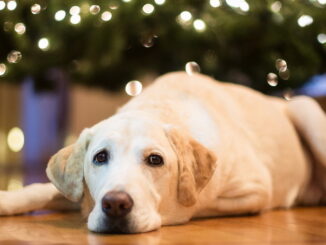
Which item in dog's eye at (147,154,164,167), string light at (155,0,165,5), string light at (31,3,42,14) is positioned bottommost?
dog's eye at (147,154,164,167)

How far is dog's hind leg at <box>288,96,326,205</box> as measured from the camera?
12.2 feet

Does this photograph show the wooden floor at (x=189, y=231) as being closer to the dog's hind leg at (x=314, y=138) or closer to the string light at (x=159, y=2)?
the dog's hind leg at (x=314, y=138)

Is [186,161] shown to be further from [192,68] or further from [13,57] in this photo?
[13,57]

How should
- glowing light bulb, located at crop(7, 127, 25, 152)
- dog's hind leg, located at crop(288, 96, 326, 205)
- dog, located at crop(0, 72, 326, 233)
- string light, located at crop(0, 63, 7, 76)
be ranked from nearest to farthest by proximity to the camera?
1. dog, located at crop(0, 72, 326, 233)
2. dog's hind leg, located at crop(288, 96, 326, 205)
3. string light, located at crop(0, 63, 7, 76)
4. glowing light bulb, located at crop(7, 127, 25, 152)

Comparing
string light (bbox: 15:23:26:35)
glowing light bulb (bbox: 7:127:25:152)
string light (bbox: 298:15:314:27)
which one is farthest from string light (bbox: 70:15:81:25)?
glowing light bulb (bbox: 7:127:25:152)

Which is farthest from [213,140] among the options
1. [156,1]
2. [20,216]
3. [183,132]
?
[156,1]

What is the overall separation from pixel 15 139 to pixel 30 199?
628cm

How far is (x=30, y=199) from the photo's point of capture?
2.96 metres

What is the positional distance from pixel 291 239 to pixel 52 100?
711 cm

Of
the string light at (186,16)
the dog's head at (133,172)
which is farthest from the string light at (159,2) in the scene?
the dog's head at (133,172)

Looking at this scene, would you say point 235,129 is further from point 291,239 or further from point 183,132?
point 291,239

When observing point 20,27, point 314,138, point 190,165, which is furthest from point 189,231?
point 20,27

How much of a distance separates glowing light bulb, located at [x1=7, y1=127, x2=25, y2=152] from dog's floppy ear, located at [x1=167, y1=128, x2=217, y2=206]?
21.6ft

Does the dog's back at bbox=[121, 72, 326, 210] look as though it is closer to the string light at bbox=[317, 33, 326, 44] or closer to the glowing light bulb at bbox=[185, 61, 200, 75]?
the string light at bbox=[317, 33, 326, 44]
